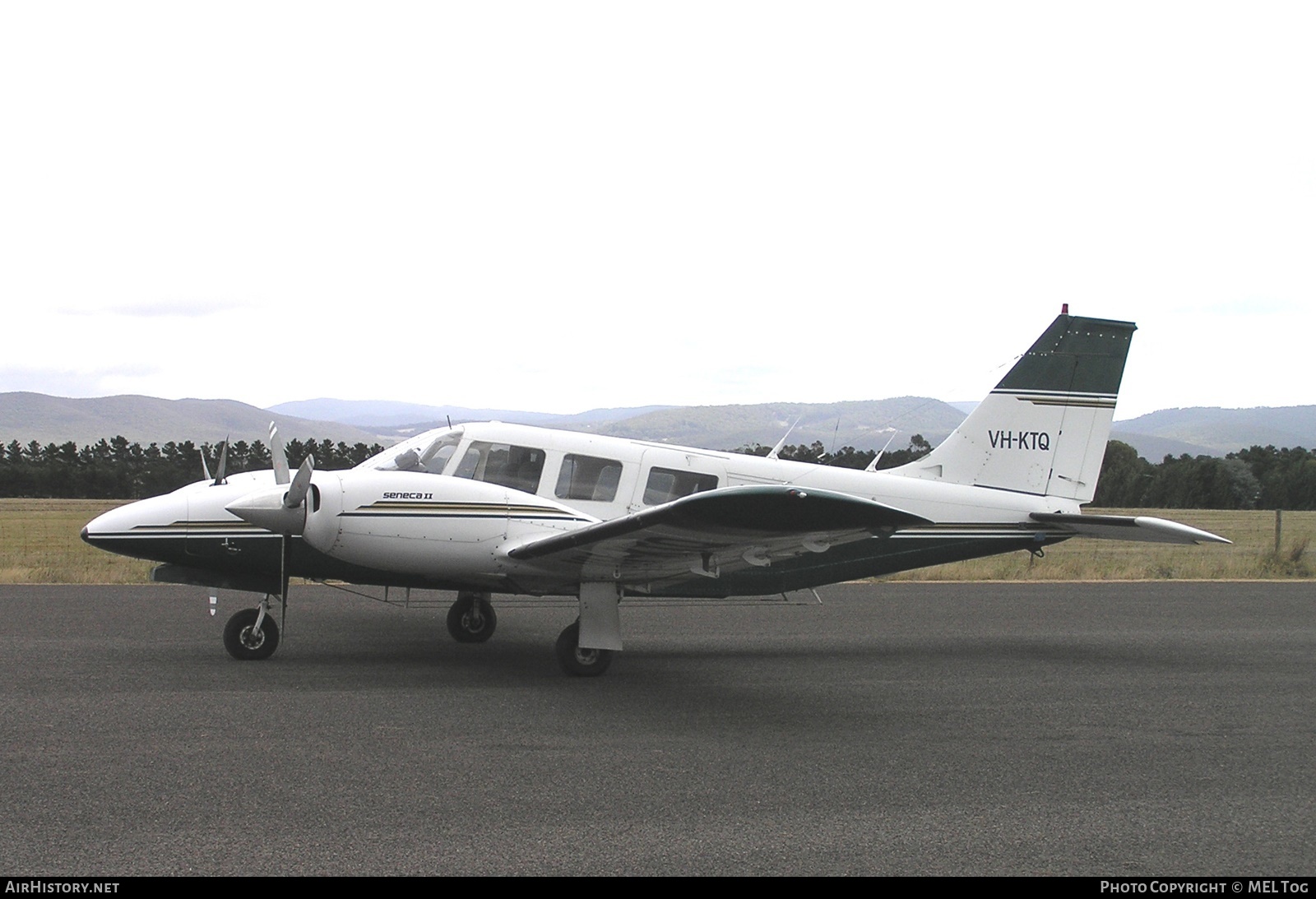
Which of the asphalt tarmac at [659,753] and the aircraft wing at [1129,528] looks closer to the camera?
the asphalt tarmac at [659,753]

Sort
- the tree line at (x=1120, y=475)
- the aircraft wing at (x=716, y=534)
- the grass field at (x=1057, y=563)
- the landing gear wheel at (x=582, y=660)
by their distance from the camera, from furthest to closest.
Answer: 1. the tree line at (x=1120, y=475)
2. the grass field at (x=1057, y=563)
3. the landing gear wheel at (x=582, y=660)
4. the aircraft wing at (x=716, y=534)

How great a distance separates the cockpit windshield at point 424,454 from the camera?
9852 mm

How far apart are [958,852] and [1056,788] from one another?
135 centimetres

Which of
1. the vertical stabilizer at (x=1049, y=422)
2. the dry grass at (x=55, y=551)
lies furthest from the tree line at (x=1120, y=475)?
the vertical stabilizer at (x=1049, y=422)

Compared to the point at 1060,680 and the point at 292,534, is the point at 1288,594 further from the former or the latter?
the point at 292,534

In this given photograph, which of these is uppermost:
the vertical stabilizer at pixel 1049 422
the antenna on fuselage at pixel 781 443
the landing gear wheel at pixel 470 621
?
the vertical stabilizer at pixel 1049 422

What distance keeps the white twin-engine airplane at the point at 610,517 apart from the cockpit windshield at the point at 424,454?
0.07 ft

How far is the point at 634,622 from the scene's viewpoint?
41.0 feet

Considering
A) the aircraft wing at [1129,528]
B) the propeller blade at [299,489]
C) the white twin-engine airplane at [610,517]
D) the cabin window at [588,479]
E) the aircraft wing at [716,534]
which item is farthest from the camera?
the cabin window at [588,479]

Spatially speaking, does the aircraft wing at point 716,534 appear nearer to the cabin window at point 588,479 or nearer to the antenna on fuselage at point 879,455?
the cabin window at point 588,479

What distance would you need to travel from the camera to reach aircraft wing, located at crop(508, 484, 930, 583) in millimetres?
6781

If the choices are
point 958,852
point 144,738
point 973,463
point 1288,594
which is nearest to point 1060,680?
point 973,463

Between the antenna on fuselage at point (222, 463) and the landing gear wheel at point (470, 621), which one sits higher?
the antenna on fuselage at point (222, 463)

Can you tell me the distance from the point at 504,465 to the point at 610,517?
1105 mm
